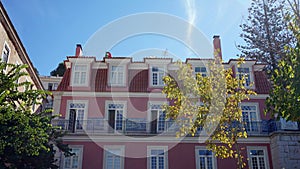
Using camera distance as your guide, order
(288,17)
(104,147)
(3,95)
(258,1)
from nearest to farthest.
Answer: (288,17) → (3,95) → (104,147) → (258,1)

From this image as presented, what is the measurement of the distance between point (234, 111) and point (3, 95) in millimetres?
8406

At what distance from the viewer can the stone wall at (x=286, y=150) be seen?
54.0 feet

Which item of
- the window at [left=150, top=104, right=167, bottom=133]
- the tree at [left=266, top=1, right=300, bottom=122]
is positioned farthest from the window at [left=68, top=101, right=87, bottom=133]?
the tree at [left=266, top=1, right=300, bottom=122]

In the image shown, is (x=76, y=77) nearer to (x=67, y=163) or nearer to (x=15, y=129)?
(x=67, y=163)

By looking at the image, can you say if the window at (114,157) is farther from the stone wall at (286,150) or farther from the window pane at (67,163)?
the stone wall at (286,150)

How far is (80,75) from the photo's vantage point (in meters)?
19.6

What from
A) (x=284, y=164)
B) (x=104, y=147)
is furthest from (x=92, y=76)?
(x=284, y=164)

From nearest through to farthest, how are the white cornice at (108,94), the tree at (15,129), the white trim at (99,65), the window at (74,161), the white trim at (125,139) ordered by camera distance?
the tree at (15,129)
the window at (74,161)
the white trim at (125,139)
the white cornice at (108,94)
the white trim at (99,65)

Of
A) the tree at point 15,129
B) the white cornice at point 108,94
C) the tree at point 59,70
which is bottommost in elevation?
the tree at point 15,129

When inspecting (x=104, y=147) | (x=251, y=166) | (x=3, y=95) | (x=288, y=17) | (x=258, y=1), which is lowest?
(x=251, y=166)

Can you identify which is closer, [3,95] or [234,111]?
[3,95]

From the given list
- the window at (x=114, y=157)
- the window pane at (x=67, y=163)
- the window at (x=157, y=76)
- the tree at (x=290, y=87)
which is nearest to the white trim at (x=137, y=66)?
the window at (x=157, y=76)

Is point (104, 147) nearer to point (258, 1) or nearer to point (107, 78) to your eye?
point (107, 78)

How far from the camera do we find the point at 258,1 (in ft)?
76.1
